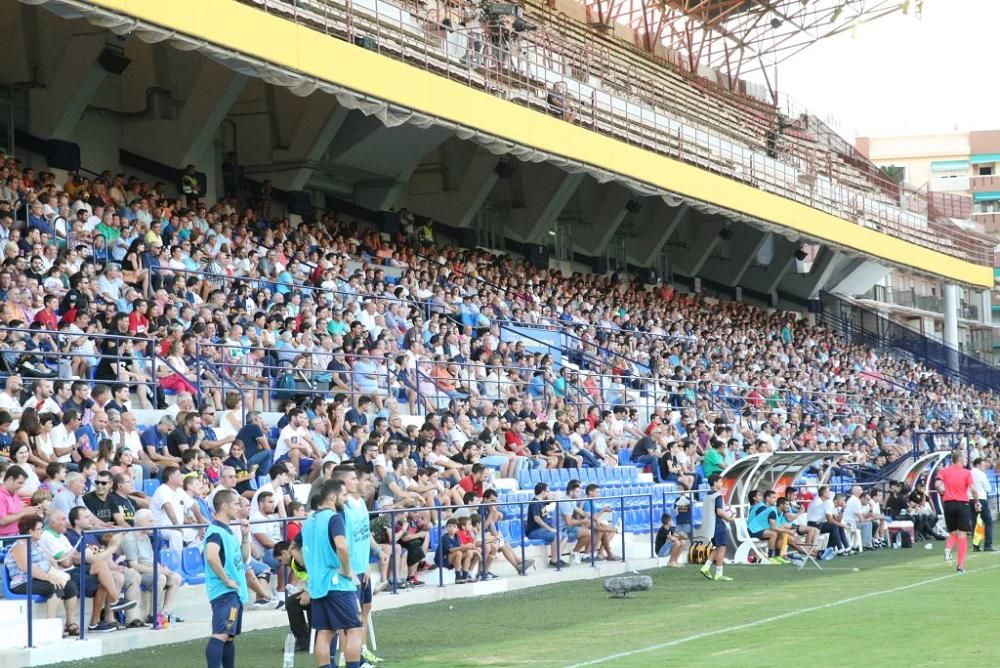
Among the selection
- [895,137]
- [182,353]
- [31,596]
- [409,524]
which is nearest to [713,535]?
[409,524]

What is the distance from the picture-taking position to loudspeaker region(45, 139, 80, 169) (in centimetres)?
2341

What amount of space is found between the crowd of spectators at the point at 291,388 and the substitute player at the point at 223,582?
1.28 meters

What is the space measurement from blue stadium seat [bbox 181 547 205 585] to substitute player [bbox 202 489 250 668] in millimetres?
3668

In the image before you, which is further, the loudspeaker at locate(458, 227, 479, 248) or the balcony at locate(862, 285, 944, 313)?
the balcony at locate(862, 285, 944, 313)

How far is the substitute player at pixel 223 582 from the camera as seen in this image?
401 inches

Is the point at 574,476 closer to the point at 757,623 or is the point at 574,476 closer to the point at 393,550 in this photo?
the point at 393,550

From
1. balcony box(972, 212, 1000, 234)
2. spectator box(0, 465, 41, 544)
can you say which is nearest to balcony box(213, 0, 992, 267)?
spectator box(0, 465, 41, 544)

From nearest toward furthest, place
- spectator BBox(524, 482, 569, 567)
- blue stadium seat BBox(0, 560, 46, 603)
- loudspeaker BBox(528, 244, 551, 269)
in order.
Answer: blue stadium seat BBox(0, 560, 46, 603), spectator BBox(524, 482, 569, 567), loudspeaker BBox(528, 244, 551, 269)

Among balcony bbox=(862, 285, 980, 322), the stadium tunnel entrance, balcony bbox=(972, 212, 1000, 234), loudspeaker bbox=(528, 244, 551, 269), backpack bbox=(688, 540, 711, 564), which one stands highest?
balcony bbox=(972, 212, 1000, 234)

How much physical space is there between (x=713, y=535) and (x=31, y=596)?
9.68m

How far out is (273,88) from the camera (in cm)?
2812

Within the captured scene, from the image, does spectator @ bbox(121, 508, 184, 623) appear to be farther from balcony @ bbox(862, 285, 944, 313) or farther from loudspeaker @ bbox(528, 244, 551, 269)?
balcony @ bbox(862, 285, 944, 313)

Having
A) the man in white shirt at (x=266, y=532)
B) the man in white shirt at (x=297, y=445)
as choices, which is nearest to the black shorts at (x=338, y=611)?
the man in white shirt at (x=266, y=532)

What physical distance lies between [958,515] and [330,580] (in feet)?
37.3
